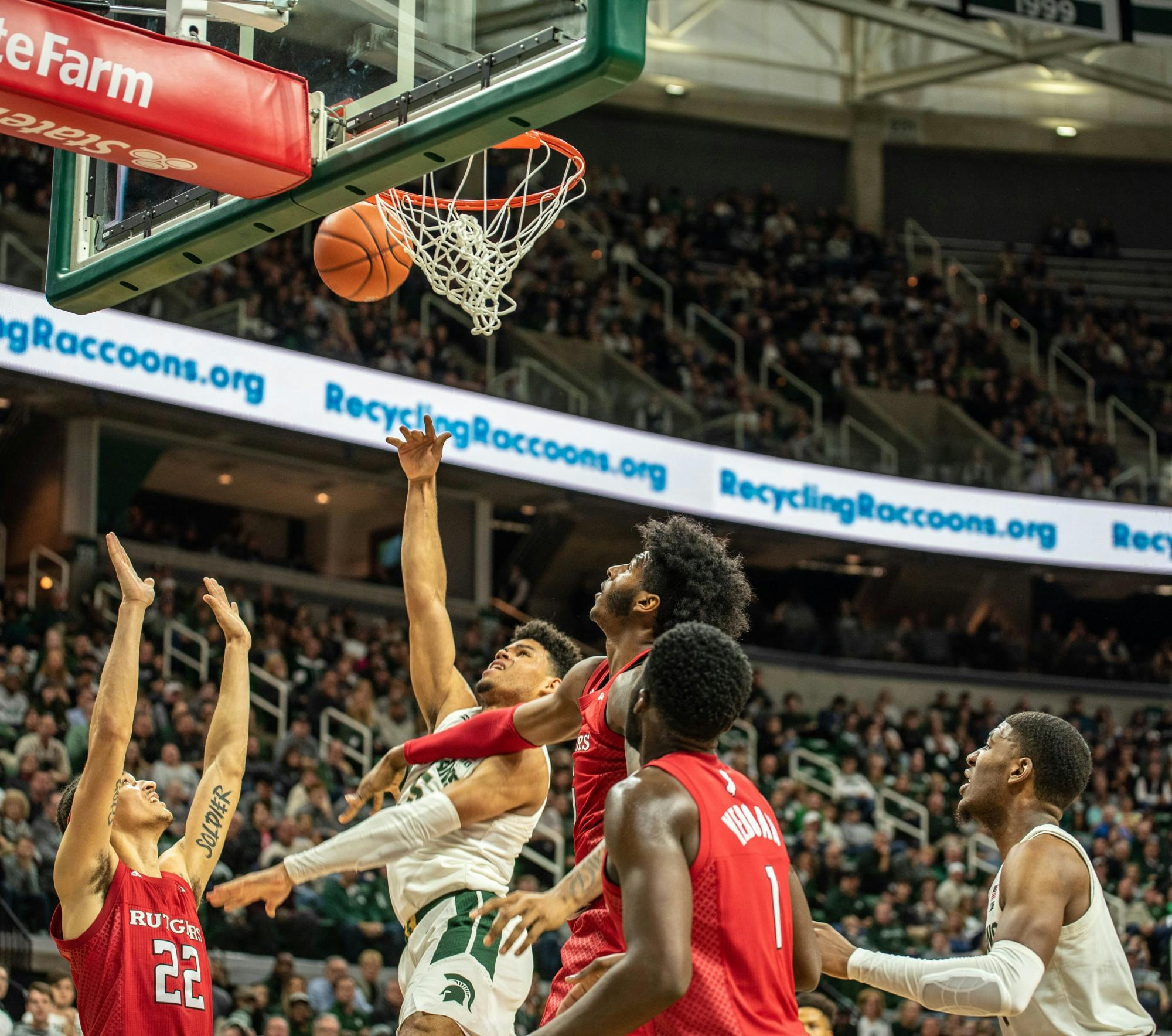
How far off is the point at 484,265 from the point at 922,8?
19579mm

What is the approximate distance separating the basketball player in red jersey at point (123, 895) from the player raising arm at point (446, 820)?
313 mm

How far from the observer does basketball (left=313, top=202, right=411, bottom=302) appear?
7188 millimetres

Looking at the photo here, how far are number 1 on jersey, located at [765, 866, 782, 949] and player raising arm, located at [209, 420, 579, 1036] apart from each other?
129cm

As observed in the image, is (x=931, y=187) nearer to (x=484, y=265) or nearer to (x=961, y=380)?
(x=961, y=380)

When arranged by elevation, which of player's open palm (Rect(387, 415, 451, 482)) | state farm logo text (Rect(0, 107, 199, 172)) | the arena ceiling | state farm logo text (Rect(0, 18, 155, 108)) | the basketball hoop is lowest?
player's open palm (Rect(387, 415, 451, 482))

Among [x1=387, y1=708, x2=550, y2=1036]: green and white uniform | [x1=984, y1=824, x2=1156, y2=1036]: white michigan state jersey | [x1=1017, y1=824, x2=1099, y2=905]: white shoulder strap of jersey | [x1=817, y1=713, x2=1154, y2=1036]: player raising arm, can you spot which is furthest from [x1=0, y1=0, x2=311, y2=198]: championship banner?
[x1=984, y1=824, x2=1156, y2=1036]: white michigan state jersey

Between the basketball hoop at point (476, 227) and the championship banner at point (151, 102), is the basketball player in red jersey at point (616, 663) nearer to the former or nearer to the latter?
the championship banner at point (151, 102)

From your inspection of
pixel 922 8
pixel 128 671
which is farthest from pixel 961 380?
pixel 128 671

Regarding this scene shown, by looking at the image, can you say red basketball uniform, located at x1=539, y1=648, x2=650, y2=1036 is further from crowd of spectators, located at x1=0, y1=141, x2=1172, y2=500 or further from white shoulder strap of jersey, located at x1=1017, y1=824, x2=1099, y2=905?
crowd of spectators, located at x1=0, y1=141, x2=1172, y2=500

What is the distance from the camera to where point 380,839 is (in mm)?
4848

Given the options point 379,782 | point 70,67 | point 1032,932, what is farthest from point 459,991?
point 70,67

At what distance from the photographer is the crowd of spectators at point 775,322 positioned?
711 inches

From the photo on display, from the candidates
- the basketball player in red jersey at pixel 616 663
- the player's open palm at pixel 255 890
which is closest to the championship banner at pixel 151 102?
the basketball player in red jersey at pixel 616 663

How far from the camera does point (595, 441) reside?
1912 cm
